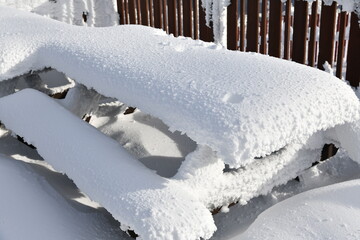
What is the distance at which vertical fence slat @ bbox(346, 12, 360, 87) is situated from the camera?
2936mm

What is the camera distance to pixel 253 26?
12.3 feet

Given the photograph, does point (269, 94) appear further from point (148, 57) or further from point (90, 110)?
point (90, 110)

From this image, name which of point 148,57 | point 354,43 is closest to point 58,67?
point 148,57

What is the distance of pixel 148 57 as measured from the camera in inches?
84.9

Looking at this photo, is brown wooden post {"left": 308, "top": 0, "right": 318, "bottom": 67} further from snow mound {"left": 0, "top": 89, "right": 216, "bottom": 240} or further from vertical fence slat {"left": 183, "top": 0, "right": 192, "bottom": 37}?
snow mound {"left": 0, "top": 89, "right": 216, "bottom": 240}

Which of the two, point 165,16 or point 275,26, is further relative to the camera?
point 165,16

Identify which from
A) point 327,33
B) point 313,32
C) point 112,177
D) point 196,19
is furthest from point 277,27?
point 112,177

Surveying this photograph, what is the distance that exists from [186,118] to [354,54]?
1.86m

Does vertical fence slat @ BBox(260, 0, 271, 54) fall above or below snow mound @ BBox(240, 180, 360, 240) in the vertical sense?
above

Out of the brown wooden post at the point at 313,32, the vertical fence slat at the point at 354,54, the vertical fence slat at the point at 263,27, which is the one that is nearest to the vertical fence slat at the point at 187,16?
the vertical fence slat at the point at 263,27

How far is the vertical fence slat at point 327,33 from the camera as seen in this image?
308 centimetres

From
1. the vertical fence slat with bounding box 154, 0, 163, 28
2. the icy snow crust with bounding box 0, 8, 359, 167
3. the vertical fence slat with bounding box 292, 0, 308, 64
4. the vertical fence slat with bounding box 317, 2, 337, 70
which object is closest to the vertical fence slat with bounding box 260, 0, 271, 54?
the vertical fence slat with bounding box 292, 0, 308, 64

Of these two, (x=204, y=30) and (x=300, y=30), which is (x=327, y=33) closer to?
(x=300, y=30)

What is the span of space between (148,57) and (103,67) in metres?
0.23
